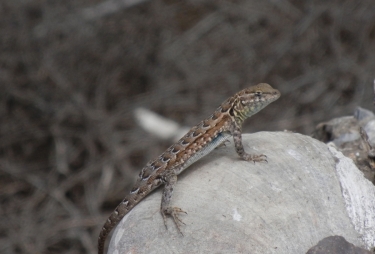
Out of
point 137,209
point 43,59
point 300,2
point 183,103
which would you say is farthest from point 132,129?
point 137,209

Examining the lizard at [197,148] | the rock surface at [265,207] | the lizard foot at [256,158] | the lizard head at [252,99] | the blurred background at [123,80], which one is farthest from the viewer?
the blurred background at [123,80]

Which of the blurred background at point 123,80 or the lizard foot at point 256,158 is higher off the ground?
the lizard foot at point 256,158

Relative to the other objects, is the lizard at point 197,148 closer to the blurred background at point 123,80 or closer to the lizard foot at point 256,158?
the lizard foot at point 256,158

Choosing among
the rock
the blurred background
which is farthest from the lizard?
the blurred background

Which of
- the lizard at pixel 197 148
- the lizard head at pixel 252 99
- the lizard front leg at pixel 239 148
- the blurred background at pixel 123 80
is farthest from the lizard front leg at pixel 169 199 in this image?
the blurred background at pixel 123 80

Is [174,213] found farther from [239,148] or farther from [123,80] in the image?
[123,80]

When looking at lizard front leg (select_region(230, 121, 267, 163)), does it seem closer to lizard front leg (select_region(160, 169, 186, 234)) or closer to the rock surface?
the rock surface

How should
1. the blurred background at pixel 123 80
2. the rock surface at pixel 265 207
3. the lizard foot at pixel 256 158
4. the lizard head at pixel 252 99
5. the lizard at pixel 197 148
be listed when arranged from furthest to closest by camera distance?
the blurred background at pixel 123 80, the lizard head at pixel 252 99, the lizard at pixel 197 148, the lizard foot at pixel 256 158, the rock surface at pixel 265 207

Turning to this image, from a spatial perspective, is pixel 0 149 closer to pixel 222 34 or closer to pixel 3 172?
pixel 3 172
